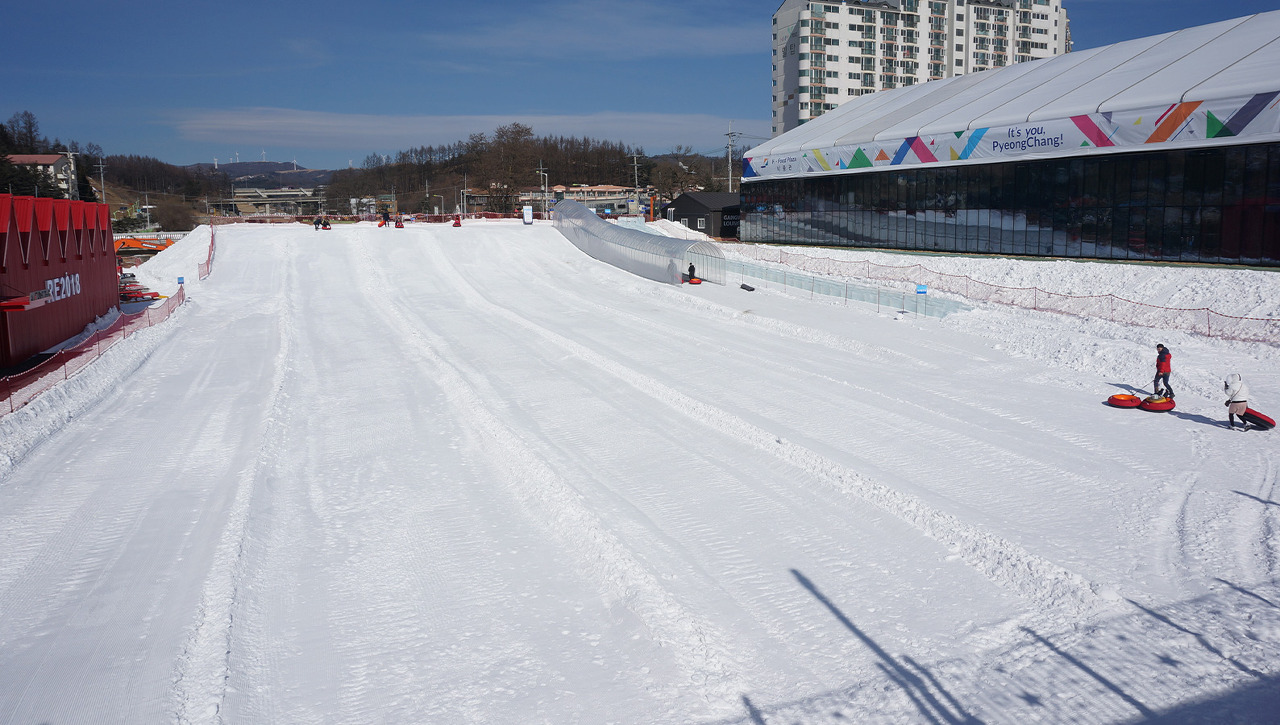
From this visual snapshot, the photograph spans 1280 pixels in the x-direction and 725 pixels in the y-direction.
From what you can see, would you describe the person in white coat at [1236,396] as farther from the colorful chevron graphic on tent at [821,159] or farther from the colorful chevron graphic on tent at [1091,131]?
the colorful chevron graphic on tent at [821,159]

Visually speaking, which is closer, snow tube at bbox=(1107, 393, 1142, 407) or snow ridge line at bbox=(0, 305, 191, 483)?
snow ridge line at bbox=(0, 305, 191, 483)

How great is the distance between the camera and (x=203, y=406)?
53.6 feet

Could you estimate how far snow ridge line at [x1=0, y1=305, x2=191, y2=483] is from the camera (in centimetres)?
1308

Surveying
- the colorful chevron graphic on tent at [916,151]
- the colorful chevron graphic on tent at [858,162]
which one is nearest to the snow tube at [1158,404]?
the colorful chevron graphic on tent at [916,151]

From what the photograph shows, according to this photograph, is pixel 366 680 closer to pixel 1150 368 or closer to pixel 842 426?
pixel 842 426

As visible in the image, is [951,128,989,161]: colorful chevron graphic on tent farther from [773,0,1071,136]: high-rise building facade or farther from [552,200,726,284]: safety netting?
[773,0,1071,136]: high-rise building facade

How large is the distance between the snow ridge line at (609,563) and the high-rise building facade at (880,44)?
287 ft

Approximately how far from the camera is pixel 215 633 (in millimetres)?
7523

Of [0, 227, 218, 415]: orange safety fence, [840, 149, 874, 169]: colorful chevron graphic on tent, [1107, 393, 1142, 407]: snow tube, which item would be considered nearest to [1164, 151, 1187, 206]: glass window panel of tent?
[840, 149, 874, 169]: colorful chevron graphic on tent

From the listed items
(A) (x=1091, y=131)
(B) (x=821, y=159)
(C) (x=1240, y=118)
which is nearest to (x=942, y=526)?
(C) (x=1240, y=118)

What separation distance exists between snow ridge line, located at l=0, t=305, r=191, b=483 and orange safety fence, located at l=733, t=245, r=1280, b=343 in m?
24.8

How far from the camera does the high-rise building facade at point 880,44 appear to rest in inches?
3637

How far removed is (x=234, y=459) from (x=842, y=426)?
33.1 ft

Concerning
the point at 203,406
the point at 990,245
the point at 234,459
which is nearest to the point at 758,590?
the point at 234,459
